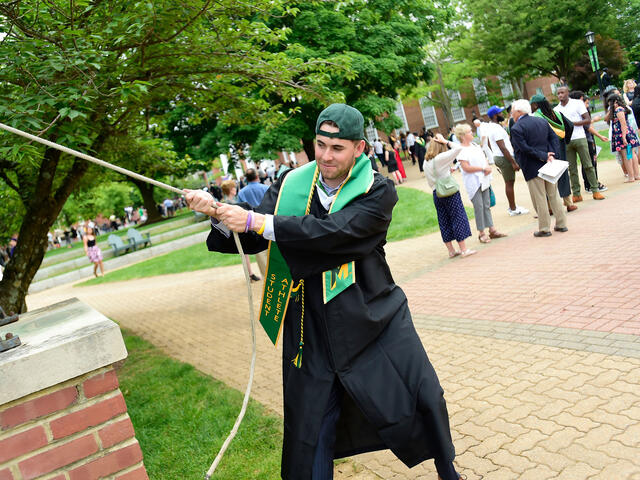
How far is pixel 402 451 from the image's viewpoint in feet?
8.89

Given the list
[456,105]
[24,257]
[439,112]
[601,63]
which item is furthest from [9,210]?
[439,112]

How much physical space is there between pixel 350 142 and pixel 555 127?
808 cm

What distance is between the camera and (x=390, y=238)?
12477mm

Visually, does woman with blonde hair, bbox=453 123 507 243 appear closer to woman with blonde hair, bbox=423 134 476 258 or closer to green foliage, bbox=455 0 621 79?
woman with blonde hair, bbox=423 134 476 258

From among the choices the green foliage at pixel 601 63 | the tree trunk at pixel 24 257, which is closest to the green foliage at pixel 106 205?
the tree trunk at pixel 24 257

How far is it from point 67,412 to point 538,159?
7945 mm

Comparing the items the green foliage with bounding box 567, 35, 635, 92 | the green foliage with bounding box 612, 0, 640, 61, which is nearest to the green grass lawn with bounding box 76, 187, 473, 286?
the green foliage with bounding box 567, 35, 635, 92

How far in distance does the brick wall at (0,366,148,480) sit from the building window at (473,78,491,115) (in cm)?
4773

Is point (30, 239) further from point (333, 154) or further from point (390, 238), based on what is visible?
point (390, 238)

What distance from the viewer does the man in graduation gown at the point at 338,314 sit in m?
2.60

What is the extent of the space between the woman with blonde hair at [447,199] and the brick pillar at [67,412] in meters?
→ 6.89

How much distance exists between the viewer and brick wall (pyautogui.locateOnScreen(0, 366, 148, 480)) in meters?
2.02

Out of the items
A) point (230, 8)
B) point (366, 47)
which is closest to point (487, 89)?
point (366, 47)

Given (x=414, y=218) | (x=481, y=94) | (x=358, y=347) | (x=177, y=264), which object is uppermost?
(x=481, y=94)
